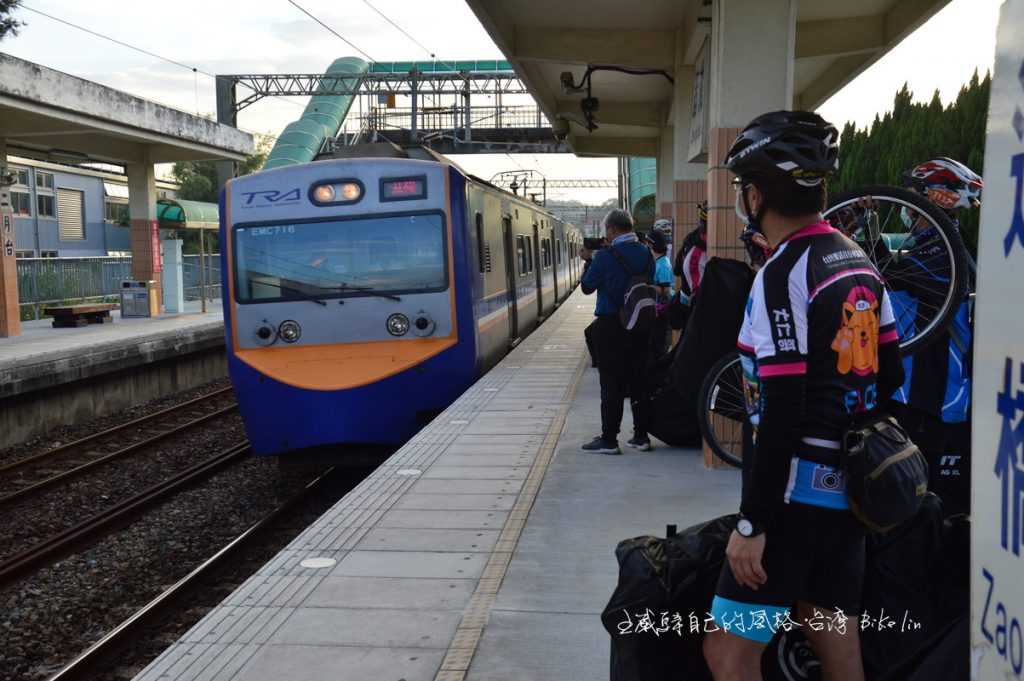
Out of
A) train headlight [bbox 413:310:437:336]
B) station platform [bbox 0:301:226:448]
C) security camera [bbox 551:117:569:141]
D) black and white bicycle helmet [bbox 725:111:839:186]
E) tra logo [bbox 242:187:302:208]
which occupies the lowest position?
station platform [bbox 0:301:226:448]

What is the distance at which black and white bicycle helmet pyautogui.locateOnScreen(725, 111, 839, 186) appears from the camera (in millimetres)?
2420

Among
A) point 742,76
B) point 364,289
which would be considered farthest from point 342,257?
point 742,76

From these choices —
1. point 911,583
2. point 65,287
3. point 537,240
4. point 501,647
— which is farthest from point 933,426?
point 65,287

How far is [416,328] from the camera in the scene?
30.1 feet

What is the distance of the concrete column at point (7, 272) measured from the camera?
1855 centimetres

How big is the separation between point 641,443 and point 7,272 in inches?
601

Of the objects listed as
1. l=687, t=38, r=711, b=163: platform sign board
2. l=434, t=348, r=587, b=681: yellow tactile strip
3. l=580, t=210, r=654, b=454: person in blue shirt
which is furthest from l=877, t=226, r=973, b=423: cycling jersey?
l=687, t=38, r=711, b=163: platform sign board

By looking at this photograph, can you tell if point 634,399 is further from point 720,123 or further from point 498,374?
point 498,374

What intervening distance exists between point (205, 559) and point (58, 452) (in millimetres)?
4619

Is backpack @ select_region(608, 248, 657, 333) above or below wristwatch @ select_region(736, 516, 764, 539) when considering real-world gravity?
above

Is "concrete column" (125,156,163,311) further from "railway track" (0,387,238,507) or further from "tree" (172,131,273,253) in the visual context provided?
"tree" (172,131,273,253)

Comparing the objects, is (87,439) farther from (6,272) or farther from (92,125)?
(92,125)

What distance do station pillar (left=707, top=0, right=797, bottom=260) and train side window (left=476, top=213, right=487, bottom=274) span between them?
4109 millimetres

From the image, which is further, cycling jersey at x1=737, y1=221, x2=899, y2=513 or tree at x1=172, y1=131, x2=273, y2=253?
tree at x1=172, y1=131, x2=273, y2=253
